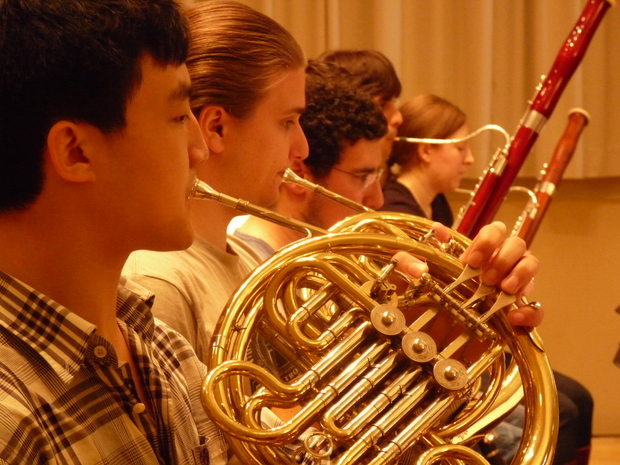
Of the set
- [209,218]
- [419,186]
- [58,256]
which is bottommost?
[419,186]

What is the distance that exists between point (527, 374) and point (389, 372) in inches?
6.5

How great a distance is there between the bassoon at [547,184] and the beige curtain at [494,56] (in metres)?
0.73

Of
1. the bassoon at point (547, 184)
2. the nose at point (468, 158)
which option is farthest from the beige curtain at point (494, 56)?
the bassoon at point (547, 184)

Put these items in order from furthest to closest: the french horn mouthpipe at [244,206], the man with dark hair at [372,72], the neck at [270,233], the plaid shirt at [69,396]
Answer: the man with dark hair at [372,72]
the neck at [270,233]
the french horn mouthpipe at [244,206]
the plaid shirt at [69,396]

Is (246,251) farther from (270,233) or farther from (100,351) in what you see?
(100,351)

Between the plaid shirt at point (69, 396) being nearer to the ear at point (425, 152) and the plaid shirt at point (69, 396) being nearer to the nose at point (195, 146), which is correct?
the nose at point (195, 146)

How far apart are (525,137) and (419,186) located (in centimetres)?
74

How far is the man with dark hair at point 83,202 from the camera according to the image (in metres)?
0.64

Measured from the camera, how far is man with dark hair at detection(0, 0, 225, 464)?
641 mm

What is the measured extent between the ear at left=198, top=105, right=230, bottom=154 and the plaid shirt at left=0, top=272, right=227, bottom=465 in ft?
1.30

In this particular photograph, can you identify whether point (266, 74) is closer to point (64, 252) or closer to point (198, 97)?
point (198, 97)

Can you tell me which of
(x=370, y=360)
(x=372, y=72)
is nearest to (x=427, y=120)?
(x=372, y=72)

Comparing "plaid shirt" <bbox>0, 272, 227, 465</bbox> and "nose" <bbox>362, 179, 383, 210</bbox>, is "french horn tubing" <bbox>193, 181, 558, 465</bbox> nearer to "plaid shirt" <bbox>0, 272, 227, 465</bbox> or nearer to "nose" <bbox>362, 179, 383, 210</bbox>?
"plaid shirt" <bbox>0, 272, 227, 465</bbox>

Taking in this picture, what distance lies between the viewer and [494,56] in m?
2.52
